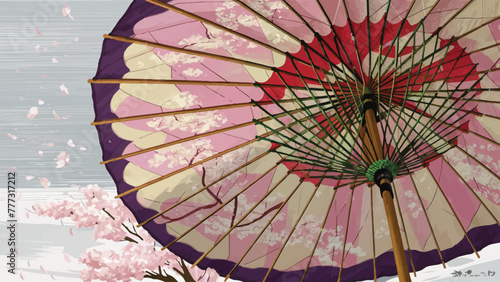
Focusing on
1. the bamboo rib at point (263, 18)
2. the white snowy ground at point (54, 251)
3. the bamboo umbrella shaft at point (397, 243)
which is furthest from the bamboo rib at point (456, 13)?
the white snowy ground at point (54, 251)

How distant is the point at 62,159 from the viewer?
4742mm

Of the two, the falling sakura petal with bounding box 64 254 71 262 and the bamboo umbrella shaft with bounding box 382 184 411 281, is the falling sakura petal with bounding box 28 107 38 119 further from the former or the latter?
the bamboo umbrella shaft with bounding box 382 184 411 281

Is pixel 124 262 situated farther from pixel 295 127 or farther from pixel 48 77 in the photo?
pixel 295 127

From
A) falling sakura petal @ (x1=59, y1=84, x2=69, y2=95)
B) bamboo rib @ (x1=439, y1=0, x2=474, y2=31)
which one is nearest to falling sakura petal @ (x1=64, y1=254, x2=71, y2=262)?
falling sakura petal @ (x1=59, y1=84, x2=69, y2=95)

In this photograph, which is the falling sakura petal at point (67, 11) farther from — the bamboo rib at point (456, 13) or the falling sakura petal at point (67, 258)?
the bamboo rib at point (456, 13)

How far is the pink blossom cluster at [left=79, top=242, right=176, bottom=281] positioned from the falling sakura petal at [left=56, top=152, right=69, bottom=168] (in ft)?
4.74

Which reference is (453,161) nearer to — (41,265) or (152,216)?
(152,216)

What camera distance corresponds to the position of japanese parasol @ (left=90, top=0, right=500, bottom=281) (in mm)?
1731

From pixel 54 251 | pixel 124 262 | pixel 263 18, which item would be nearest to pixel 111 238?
pixel 124 262

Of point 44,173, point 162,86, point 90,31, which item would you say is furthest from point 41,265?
point 162,86

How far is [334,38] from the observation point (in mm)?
1642

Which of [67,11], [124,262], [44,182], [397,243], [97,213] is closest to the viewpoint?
[397,243]

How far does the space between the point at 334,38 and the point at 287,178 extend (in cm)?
76

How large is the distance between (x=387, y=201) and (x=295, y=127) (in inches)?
28.1
